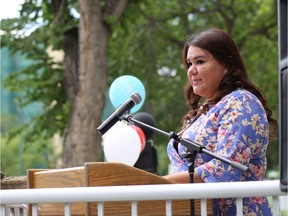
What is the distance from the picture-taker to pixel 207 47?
3627 mm

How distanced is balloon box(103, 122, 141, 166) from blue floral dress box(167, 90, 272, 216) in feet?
9.83

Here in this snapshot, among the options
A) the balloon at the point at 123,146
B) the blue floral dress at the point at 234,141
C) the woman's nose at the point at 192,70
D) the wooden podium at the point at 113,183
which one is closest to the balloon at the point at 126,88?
the balloon at the point at 123,146

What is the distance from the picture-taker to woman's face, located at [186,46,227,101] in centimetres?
362

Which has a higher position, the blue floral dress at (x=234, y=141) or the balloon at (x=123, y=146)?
the balloon at (x=123, y=146)

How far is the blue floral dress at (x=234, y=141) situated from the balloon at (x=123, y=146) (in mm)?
2995

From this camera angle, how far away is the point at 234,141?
3320 mm

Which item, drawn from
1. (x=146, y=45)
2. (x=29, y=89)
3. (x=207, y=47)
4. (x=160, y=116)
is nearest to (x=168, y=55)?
(x=146, y=45)

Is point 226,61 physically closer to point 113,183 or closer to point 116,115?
point 116,115

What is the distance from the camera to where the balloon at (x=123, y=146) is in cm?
655

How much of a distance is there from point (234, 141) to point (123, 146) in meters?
3.32

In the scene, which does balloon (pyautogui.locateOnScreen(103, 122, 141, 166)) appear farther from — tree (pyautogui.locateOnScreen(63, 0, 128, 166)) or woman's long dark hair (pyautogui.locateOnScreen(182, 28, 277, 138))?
tree (pyautogui.locateOnScreen(63, 0, 128, 166))

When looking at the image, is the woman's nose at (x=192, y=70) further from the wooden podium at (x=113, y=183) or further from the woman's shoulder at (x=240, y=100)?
the wooden podium at (x=113, y=183)

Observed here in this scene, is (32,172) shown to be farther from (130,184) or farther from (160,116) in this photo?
(160,116)

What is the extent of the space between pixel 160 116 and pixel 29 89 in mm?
5698
